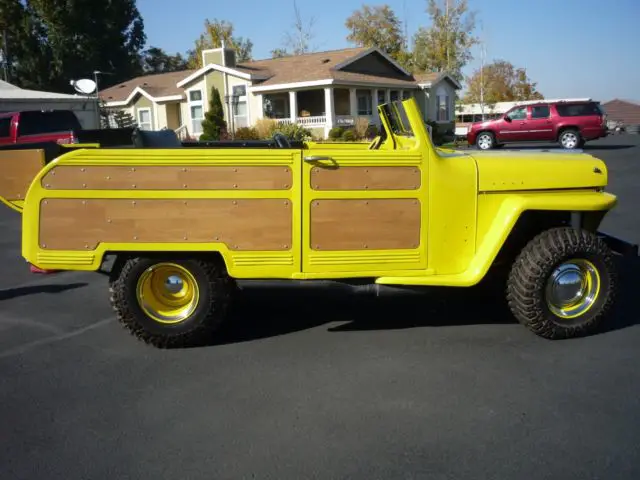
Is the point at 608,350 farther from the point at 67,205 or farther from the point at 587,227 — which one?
the point at 67,205

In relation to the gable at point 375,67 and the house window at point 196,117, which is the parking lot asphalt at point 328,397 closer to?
the gable at point 375,67

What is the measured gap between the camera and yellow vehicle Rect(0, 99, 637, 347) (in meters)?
4.19

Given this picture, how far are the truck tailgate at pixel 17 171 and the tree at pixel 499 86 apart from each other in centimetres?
5260

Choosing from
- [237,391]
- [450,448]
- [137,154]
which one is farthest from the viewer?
[137,154]

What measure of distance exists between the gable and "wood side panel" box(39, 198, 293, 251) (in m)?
29.1

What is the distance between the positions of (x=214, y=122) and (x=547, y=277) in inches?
1030

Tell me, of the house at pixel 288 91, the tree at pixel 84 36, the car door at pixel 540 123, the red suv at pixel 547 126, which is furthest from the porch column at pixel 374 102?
the tree at pixel 84 36

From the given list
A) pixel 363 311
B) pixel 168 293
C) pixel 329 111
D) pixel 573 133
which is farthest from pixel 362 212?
pixel 329 111

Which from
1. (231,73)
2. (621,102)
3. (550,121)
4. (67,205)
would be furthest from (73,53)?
(67,205)

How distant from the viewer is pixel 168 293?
4613 mm

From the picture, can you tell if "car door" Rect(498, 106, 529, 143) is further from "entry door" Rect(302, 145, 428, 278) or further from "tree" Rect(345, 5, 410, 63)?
"tree" Rect(345, 5, 410, 63)

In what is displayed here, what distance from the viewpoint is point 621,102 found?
50.4 metres

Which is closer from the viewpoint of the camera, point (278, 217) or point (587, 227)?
point (278, 217)

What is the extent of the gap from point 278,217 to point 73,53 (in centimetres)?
4895
